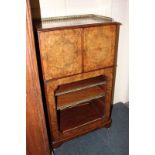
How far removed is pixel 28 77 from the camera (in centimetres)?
90

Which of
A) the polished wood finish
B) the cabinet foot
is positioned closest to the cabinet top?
the polished wood finish

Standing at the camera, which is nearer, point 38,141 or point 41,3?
point 38,141

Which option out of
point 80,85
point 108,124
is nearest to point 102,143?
point 108,124

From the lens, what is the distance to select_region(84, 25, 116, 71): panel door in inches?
51.5

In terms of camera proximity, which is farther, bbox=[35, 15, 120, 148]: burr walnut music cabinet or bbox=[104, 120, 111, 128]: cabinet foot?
bbox=[104, 120, 111, 128]: cabinet foot

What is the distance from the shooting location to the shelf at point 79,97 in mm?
1522

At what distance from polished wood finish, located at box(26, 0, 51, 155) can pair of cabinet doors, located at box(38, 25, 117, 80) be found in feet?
0.94

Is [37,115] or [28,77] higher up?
[28,77]

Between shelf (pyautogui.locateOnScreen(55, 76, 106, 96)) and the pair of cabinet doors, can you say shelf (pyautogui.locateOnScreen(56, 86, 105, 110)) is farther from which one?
the pair of cabinet doors

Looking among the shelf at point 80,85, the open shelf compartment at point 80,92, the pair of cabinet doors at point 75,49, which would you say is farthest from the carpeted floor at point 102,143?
the pair of cabinet doors at point 75,49
